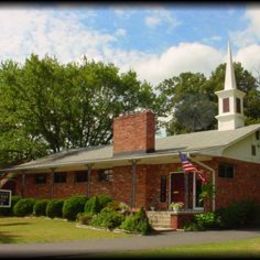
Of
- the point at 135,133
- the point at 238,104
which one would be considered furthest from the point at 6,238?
the point at 238,104

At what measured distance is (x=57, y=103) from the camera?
162ft

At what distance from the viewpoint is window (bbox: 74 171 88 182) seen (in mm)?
30811

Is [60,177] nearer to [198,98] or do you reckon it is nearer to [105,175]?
[105,175]

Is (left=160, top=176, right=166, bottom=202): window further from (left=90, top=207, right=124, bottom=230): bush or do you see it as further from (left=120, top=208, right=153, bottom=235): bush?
(left=120, top=208, right=153, bottom=235): bush

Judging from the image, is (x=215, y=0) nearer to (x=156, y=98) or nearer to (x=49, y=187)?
(x=49, y=187)

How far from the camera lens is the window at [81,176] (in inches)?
1213

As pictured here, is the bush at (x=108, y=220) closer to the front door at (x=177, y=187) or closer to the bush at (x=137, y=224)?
the bush at (x=137, y=224)

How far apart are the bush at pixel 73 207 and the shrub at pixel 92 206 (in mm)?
857

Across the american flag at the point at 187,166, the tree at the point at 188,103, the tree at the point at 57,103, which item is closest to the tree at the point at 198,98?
the tree at the point at 188,103

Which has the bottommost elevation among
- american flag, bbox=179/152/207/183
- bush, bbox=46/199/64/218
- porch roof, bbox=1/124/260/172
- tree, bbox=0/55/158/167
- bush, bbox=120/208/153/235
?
bush, bbox=120/208/153/235

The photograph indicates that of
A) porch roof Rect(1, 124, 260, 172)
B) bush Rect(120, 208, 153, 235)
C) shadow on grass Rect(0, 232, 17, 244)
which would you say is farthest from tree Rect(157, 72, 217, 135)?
shadow on grass Rect(0, 232, 17, 244)

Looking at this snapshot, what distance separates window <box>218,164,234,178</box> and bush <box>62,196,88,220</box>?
684cm

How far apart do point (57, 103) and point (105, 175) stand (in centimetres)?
2095

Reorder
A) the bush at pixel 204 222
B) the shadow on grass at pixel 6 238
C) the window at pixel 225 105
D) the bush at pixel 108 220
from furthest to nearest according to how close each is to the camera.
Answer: the window at pixel 225 105, the bush at pixel 204 222, the bush at pixel 108 220, the shadow on grass at pixel 6 238
